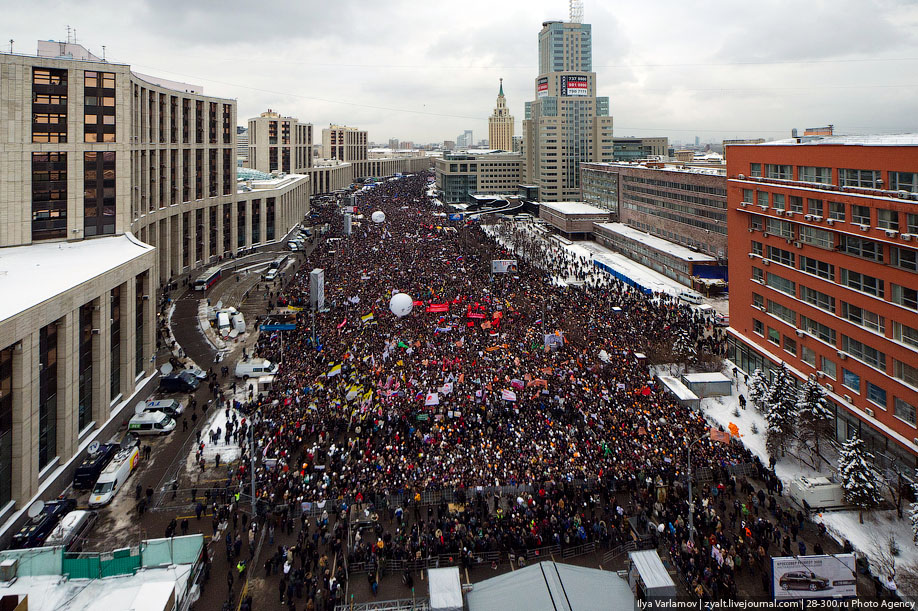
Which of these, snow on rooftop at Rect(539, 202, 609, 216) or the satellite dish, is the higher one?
snow on rooftop at Rect(539, 202, 609, 216)

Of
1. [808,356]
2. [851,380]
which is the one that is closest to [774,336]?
[808,356]

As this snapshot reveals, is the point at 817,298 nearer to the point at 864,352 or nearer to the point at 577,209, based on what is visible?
the point at 864,352

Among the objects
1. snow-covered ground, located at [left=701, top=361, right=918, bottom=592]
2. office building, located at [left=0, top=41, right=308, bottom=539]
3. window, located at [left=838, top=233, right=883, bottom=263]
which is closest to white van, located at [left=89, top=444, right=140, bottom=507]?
office building, located at [left=0, top=41, right=308, bottom=539]

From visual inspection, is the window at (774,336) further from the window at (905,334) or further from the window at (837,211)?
the window at (905,334)

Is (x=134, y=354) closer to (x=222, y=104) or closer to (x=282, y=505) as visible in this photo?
(x=282, y=505)

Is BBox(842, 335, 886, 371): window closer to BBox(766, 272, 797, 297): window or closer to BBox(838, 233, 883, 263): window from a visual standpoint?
BBox(838, 233, 883, 263): window

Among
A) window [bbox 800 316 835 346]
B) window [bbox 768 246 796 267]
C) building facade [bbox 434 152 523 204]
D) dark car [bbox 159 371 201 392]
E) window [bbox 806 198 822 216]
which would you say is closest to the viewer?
window [bbox 800 316 835 346]

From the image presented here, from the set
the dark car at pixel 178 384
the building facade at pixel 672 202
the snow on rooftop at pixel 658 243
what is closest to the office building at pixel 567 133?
the building facade at pixel 672 202
